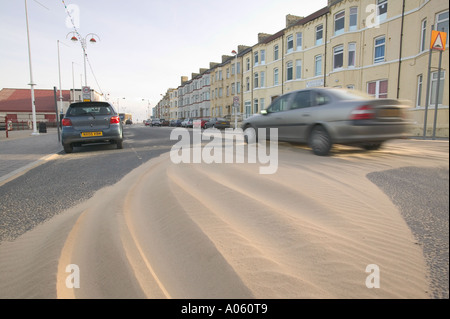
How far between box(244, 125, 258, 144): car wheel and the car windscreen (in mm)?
4967

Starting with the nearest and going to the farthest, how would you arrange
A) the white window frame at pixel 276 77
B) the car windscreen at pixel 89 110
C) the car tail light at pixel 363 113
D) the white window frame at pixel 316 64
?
the car tail light at pixel 363 113
the car windscreen at pixel 89 110
the white window frame at pixel 316 64
the white window frame at pixel 276 77

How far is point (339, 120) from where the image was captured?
2.00 m

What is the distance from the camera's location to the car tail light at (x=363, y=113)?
1702 mm

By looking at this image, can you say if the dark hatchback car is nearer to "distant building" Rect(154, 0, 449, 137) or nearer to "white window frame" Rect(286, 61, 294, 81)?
"distant building" Rect(154, 0, 449, 137)

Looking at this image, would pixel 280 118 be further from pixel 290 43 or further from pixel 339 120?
pixel 290 43

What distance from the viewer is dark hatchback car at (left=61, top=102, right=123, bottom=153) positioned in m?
7.87

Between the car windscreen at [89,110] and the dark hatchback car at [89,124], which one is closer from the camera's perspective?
the dark hatchback car at [89,124]

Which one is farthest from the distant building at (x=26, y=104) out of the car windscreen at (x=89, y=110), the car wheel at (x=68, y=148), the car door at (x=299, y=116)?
the car door at (x=299, y=116)

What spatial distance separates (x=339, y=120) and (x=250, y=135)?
3.56 m

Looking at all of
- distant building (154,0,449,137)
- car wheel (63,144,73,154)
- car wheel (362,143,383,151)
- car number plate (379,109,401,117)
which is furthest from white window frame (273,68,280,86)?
car number plate (379,109,401,117)

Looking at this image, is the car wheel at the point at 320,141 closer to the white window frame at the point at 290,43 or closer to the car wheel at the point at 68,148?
the car wheel at the point at 68,148
